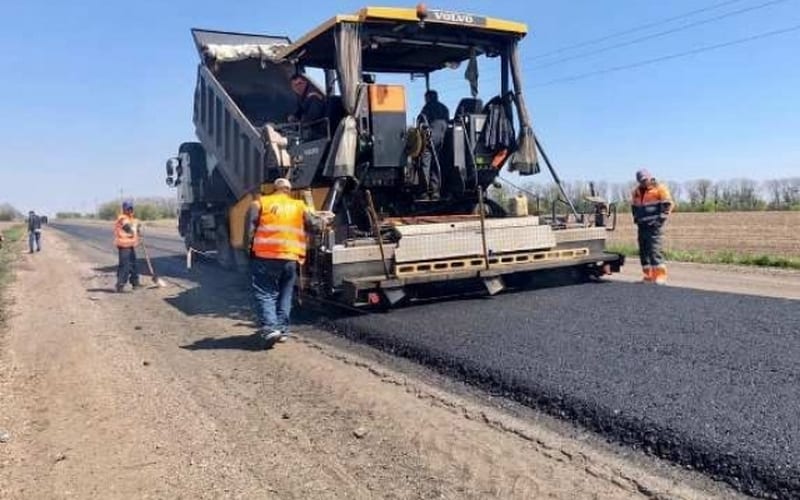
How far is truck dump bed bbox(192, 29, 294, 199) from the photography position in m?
9.87

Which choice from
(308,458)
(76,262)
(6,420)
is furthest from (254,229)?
(76,262)

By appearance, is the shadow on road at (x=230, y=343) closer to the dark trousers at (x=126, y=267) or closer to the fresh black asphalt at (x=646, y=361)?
the fresh black asphalt at (x=646, y=361)

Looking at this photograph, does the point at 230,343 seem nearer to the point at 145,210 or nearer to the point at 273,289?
the point at 273,289

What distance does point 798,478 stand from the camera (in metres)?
2.68

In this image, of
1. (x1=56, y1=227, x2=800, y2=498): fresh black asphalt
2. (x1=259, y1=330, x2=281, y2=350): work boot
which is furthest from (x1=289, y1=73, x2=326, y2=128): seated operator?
(x1=259, y1=330, x2=281, y2=350): work boot

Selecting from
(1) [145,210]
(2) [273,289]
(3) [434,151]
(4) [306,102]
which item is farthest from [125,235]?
(1) [145,210]

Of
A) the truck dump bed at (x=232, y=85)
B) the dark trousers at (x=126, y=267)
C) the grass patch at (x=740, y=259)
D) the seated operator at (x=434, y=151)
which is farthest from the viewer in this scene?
the grass patch at (x=740, y=259)

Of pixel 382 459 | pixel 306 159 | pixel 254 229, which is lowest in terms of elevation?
pixel 382 459

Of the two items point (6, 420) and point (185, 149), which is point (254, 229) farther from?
point (185, 149)

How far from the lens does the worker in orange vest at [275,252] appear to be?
5.88 m

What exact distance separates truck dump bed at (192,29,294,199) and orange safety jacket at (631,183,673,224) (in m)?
5.10

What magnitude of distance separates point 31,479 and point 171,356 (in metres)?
2.41

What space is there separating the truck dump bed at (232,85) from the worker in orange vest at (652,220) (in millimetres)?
5121

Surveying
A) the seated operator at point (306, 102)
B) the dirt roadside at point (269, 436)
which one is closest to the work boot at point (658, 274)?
the seated operator at point (306, 102)
